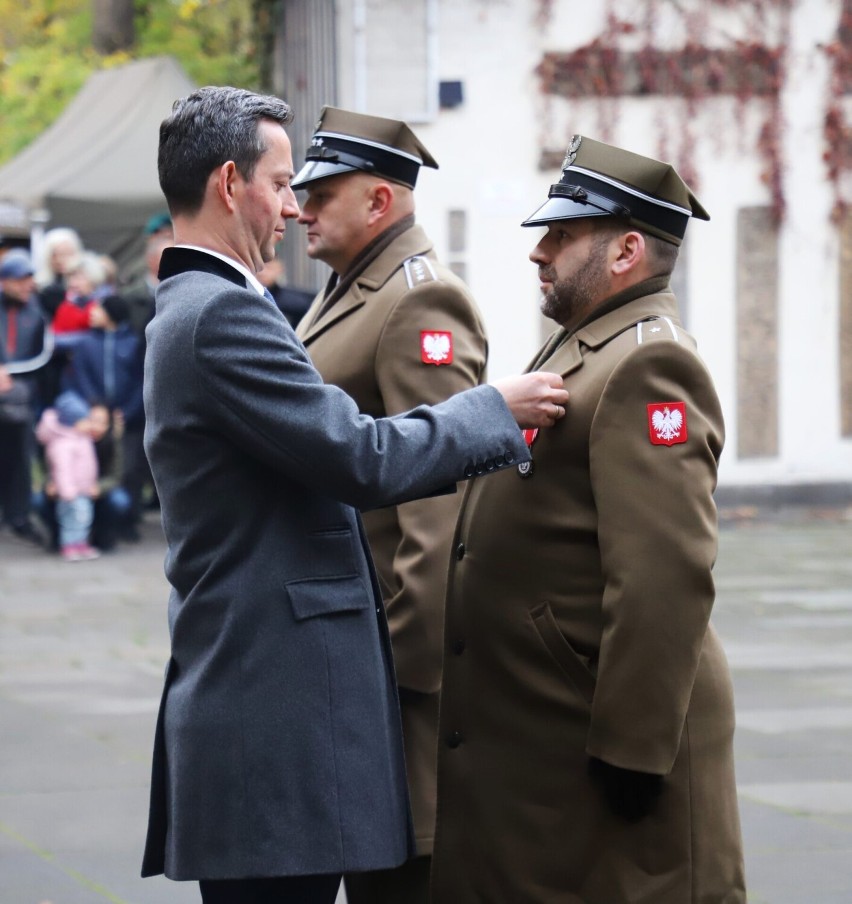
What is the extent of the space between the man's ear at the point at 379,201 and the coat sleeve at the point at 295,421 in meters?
1.59

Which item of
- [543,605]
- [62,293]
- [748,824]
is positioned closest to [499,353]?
[62,293]

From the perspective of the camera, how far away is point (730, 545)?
13055 mm

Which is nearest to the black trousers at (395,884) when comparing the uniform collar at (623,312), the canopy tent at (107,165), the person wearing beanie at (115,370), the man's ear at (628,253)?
the uniform collar at (623,312)

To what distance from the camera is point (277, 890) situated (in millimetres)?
3078

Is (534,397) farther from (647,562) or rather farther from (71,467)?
(71,467)

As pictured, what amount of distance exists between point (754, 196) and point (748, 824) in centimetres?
1011

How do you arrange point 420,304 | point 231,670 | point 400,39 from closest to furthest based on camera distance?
point 231,670 < point 420,304 < point 400,39

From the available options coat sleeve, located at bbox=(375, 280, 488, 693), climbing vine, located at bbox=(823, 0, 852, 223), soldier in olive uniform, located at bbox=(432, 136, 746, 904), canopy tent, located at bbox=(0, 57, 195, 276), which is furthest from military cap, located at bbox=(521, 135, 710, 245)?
canopy tent, located at bbox=(0, 57, 195, 276)

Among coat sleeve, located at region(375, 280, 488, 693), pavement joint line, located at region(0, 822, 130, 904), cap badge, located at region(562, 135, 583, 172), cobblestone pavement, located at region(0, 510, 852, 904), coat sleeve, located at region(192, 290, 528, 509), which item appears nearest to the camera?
coat sleeve, located at region(192, 290, 528, 509)

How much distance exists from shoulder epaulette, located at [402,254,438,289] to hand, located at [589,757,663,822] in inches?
60.4

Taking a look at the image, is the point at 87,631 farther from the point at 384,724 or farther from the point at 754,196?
the point at 754,196

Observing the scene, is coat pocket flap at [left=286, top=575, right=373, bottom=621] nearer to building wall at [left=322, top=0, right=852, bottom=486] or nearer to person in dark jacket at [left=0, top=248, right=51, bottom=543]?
person in dark jacket at [left=0, top=248, right=51, bottom=543]

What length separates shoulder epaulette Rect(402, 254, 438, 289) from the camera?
4398 millimetres

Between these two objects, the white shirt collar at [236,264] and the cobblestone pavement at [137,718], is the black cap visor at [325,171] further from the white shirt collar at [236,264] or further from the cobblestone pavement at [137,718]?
the cobblestone pavement at [137,718]
